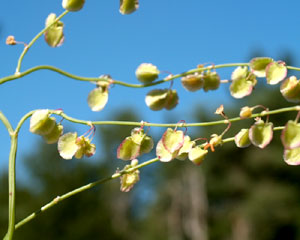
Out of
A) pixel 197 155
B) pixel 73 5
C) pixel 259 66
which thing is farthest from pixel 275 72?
pixel 73 5

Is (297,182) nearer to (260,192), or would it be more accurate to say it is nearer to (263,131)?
(260,192)

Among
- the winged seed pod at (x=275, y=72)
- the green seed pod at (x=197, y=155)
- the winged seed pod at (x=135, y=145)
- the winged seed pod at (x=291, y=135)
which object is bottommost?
the winged seed pod at (x=291, y=135)

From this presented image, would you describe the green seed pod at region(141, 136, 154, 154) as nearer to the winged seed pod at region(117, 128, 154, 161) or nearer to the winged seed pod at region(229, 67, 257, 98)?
the winged seed pod at region(117, 128, 154, 161)

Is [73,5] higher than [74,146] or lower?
higher

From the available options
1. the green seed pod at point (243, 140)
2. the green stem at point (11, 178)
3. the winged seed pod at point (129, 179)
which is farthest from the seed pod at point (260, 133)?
the green stem at point (11, 178)

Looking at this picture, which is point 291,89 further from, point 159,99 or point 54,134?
point 54,134

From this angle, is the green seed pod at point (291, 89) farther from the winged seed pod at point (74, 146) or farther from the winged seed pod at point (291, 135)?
the winged seed pod at point (74, 146)
